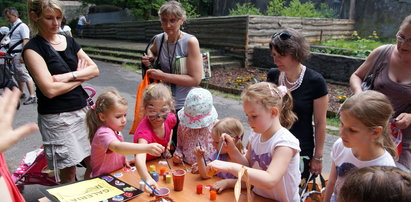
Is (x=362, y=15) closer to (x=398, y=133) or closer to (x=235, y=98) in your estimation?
(x=235, y=98)

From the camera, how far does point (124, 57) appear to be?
13070mm

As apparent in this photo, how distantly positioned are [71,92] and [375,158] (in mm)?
2267

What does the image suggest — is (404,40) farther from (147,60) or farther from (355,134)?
(147,60)

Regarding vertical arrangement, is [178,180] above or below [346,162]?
below

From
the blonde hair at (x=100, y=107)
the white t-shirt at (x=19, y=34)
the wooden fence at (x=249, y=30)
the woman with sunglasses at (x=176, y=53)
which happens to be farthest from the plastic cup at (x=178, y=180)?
the wooden fence at (x=249, y=30)

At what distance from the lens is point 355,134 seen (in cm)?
181

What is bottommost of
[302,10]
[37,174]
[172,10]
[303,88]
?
[37,174]

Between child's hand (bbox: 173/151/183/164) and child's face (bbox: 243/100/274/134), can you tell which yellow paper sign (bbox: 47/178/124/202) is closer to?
child's hand (bbox: 173/151/183/164)

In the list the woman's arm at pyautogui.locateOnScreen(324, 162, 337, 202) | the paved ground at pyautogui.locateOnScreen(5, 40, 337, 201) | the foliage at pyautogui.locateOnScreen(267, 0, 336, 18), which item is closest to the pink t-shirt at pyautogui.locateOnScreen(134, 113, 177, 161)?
the woman's arm at pyautogui.locateOnScreen(324, 162, 337, 202)

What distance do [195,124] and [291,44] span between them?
945 mm

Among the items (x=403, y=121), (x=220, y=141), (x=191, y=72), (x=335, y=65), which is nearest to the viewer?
(x=403, y=121)

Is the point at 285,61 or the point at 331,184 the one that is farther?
the point at 285,61

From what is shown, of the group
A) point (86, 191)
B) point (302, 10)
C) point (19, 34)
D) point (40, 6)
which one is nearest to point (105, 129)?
point (86, 191)

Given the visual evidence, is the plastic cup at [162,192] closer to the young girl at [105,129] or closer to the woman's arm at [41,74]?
the young girl at [105,129]
